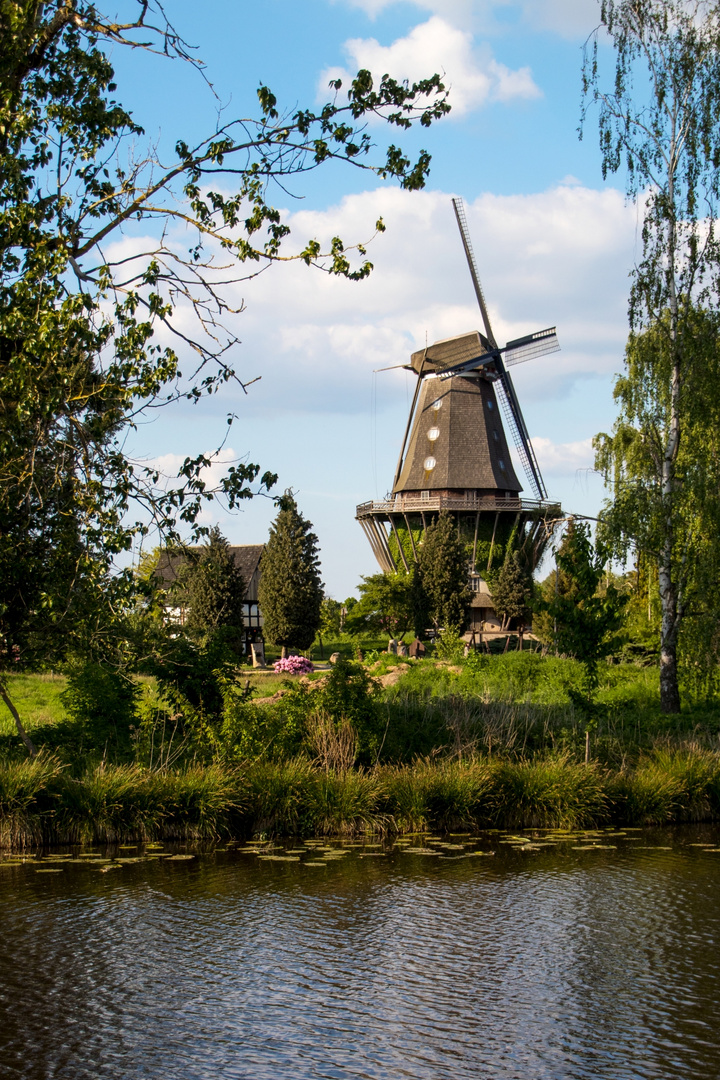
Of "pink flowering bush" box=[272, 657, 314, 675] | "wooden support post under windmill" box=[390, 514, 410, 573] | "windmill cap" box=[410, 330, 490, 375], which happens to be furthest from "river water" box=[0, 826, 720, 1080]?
"windmill cap" box=[410, 330, 490, 375]

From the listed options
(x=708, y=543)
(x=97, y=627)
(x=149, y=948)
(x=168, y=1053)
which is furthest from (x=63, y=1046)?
(x=708, y=543)

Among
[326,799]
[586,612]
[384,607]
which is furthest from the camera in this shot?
[384,607]

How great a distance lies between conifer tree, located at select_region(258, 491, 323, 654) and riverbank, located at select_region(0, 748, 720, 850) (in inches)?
1065

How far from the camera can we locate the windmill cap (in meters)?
46.8

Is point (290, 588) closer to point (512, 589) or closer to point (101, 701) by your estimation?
point (512, 589)

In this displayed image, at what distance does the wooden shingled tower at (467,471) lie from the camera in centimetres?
4528

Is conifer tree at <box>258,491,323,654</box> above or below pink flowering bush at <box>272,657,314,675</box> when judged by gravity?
above

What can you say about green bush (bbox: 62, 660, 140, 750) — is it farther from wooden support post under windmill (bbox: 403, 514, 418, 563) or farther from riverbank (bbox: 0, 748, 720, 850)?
wooden support post under windmill (bbox: 403, 514, 418, 563)

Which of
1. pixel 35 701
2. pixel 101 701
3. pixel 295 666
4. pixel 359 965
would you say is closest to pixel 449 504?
pixel 295 666

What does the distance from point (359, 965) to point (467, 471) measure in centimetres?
3925

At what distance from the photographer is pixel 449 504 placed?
4431 cm

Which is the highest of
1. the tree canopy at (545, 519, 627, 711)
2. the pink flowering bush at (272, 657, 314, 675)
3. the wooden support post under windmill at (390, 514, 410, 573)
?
the wooden support post under windmill at (390, 514, 410, 573)

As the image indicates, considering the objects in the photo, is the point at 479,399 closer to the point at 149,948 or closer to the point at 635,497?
the point at 635,497

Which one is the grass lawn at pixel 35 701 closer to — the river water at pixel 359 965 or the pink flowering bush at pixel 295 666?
the pink flowering bush at pixel 295 666
